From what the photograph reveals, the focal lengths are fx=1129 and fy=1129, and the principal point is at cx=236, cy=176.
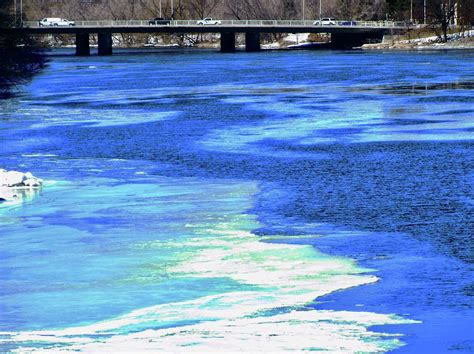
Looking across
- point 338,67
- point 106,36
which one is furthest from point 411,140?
point 106,36

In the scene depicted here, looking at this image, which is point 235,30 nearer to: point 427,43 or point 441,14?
point 427,43

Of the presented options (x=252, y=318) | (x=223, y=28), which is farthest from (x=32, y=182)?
(x=223, y=28)

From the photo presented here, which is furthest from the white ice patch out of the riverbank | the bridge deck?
the bridge deck

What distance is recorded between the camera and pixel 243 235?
17297mm

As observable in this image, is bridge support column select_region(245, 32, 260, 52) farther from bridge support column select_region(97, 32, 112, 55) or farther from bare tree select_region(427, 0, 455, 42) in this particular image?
bare tree select_region(427, 0, 455, 42)

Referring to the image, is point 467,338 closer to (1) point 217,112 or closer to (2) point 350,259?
(2) point 350,259

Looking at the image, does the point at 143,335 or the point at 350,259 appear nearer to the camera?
the point at 143,335

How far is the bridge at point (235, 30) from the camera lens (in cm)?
13438

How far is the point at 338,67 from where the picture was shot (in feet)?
260

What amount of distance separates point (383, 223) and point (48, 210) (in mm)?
5920

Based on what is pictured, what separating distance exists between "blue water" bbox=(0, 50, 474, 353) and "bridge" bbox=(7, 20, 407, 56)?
9749 cm

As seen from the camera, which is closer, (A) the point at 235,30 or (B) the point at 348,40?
(A) the point at 235,30

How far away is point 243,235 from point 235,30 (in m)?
122

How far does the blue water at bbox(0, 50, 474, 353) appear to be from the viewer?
12195mm
